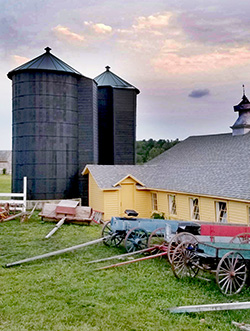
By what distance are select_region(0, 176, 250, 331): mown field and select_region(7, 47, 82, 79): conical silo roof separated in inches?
549

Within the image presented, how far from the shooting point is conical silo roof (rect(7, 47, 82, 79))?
829 inches

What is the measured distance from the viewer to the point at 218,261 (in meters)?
8.08

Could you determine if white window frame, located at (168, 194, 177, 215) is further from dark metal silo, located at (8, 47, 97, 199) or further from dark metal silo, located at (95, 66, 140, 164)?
dark metal silo, located at (95, 66, 140, 164)

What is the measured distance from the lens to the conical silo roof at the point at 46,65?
2106cm

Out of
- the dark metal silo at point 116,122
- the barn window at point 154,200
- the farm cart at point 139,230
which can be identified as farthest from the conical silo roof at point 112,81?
the farm cart at point 139,230

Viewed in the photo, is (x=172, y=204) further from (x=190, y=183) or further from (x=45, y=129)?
(x=45, y=129)

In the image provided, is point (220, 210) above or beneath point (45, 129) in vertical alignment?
beneath

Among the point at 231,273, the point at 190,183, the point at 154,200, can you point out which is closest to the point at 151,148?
the point at 154,200

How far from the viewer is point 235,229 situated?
35.0ft

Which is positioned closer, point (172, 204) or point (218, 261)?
point (218, 261)

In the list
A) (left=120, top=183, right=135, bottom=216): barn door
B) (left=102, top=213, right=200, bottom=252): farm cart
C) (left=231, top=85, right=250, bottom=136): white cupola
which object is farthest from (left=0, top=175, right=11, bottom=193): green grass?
(left=102, top=213, right=200, bottom=252): farm cart

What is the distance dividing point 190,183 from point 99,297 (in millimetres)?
10061

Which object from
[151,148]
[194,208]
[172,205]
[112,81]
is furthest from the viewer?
[151,148]

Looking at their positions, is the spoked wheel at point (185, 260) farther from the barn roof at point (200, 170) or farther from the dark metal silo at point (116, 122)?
the dark metal silo at point (116, 122)
